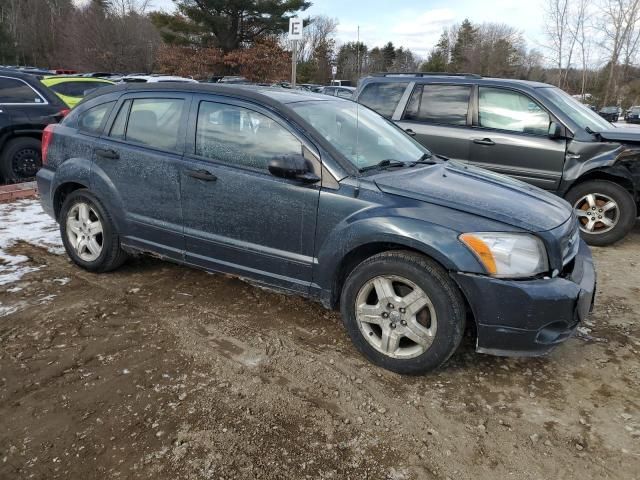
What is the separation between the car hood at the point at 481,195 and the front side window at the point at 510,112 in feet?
8.77

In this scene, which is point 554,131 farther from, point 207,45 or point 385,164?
point 207,45

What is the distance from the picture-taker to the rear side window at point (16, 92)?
7.55 m

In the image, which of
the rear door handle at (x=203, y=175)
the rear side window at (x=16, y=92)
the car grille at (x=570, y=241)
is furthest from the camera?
the rear side window at (x=16, y=92)

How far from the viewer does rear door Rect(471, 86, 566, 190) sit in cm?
581

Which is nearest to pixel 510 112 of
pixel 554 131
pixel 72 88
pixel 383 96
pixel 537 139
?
pixel 537 139

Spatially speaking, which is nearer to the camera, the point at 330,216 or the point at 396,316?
the point at 396,316

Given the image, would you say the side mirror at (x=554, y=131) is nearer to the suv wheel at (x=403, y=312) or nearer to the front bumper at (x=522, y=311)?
the front bumper at (x=522, y=311)

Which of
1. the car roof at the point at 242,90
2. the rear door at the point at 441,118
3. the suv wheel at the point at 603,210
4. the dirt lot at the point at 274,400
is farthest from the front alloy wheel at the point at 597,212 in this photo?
the car roof at the point at 242,90

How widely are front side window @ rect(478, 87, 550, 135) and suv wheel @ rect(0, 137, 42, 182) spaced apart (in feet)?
21.7

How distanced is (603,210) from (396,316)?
4020mm

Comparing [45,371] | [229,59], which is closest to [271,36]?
[229,59]

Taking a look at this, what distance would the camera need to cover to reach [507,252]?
107 inches

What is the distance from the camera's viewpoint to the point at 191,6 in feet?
96.7

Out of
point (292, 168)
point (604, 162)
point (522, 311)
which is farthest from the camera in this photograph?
point (604, 162)
